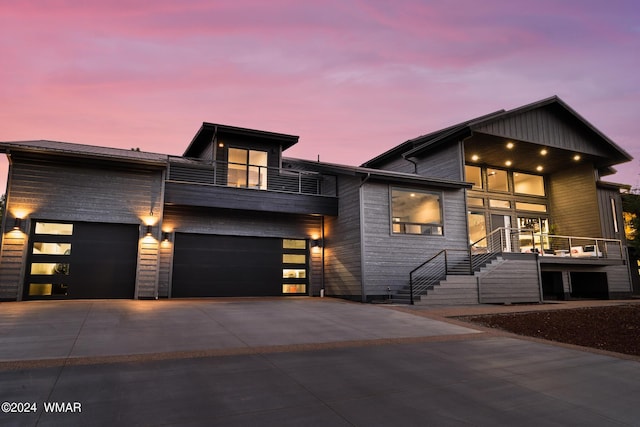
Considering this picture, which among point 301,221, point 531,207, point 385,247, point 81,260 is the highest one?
point 531,207

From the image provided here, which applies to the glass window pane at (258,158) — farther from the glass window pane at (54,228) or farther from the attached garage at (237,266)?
the glass window pane at (54,228)

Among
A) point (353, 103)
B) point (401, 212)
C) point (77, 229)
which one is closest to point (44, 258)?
point (77, 229)

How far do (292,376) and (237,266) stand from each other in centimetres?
1066

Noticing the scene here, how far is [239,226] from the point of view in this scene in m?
14.8

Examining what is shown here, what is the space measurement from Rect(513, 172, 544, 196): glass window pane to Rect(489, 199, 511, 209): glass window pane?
111 cm

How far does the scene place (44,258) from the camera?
38.8ft

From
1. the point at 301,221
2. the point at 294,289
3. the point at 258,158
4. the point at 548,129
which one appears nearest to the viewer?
the point at 294,289

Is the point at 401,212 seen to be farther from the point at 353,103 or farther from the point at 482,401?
the point at 353,103

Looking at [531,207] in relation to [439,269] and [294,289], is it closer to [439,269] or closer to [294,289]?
[439,269]

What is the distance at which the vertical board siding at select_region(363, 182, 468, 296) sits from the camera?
43.9 ft

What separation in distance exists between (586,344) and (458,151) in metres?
11.0

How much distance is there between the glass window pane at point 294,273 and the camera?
15354 millimetres

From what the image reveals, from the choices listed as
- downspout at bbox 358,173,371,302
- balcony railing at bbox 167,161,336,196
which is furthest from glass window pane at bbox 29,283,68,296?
downspout at bbox 358,173,371,302

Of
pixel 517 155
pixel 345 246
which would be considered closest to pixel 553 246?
pixel 517 155
